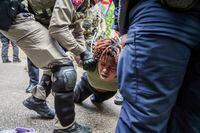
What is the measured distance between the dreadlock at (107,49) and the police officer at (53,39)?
25 centimetres

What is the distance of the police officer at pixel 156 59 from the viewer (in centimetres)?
125

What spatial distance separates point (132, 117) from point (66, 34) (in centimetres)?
142

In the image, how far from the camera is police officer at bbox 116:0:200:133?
1245 mm

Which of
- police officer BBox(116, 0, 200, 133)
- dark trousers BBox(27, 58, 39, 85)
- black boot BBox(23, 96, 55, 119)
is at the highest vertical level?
police officer BBox(116, 0, 200, 133)

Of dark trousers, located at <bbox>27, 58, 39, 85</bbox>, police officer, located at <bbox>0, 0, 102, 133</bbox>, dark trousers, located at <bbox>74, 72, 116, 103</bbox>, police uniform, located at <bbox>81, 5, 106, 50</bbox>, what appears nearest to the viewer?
police officer, located at <bbox>0, 0, 102, 133</bbox>

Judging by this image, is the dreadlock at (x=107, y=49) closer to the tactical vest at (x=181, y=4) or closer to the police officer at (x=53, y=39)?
the police officer at (x=53, y=39)

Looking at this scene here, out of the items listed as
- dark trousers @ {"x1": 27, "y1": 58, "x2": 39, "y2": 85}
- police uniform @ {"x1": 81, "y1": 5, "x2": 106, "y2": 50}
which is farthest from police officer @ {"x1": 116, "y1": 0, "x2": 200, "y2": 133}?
dark trousers @ {"x1": 27, "y1": 58, "x2": 39, "y2": 85}

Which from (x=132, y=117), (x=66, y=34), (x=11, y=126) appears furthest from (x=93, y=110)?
(x=132, y=117)

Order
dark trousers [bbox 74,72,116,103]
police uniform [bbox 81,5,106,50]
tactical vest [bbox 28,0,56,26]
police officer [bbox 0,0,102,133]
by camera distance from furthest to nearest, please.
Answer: police uniform [bbox 81,5,106,50] → dark trousers [bbox 74,72,116,103] → tactical vest [bbox 28,0,56,26] → police officer [bbox 0,0,102,133]

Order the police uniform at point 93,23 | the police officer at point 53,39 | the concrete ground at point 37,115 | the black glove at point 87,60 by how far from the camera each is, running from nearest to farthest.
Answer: the police officer at point 53,39, the black glove at point 87,60, the concrete ground at point 37,115, the police uniform at point 93,23

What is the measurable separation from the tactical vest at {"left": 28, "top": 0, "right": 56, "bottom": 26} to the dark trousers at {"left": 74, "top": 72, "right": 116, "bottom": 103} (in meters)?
0.96

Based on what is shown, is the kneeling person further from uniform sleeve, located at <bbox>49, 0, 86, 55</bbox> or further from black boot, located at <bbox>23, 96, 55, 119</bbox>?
black boot, located at <bbox>23, 96, 55, 119</bbox>

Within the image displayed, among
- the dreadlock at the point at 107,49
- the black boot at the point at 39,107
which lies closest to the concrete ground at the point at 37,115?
the black boot at the point at 39,107

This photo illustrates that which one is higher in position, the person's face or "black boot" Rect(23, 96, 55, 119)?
the person's face
